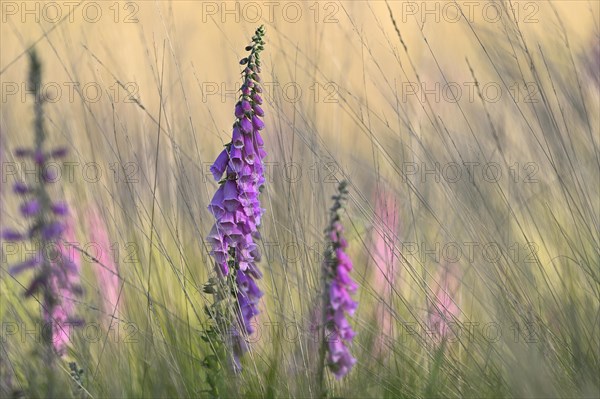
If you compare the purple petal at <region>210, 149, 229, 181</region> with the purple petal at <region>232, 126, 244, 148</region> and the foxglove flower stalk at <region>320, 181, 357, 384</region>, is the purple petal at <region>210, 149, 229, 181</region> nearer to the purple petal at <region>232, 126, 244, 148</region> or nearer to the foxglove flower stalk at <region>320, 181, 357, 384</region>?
the purple petal at <region>232, 126, 244, 148</region>

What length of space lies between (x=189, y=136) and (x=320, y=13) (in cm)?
81

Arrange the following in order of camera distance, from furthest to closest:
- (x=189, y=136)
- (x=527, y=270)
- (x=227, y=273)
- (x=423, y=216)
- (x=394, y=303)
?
(x=189, y=136) < (x=423, y=216) < (x=394, y=303) < (x=527, y=270) < (x=227, y=273)

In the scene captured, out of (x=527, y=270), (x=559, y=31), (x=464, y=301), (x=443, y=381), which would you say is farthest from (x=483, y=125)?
(x=443, y=381)

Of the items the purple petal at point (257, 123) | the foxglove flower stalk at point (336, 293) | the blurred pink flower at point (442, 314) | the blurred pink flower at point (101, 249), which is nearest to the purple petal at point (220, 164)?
the purple petal at point (257, 123)

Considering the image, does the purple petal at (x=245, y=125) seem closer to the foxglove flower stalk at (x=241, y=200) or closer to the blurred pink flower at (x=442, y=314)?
the foxglove flower stalk at (x=241, y=200)

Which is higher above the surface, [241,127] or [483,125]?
[483,125]

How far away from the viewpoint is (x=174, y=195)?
3.63 metres

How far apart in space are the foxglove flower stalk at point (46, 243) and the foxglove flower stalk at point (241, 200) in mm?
486

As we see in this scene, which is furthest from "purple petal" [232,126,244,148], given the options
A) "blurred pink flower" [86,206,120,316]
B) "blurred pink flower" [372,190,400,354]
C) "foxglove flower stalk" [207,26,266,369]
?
"blurred pink flower" [86,206,120,316]

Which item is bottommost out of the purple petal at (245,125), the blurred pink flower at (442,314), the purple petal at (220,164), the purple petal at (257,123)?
the blurred pink flower at (442,314)

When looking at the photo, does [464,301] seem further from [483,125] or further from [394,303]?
[483,125]

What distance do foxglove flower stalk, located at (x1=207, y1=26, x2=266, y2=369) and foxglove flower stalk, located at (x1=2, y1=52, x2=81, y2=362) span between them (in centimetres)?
49

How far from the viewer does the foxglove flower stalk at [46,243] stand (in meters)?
2.68

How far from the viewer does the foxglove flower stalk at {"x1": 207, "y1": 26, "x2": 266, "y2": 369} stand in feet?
8.27
